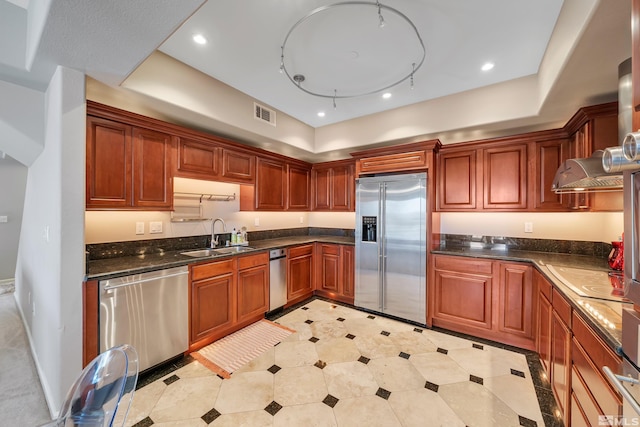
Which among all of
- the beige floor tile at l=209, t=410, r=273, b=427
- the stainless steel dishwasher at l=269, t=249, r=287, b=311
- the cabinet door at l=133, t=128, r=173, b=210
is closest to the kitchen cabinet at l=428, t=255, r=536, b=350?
the stainless steel dishwasher at l=269, t=249, r=287, b=311

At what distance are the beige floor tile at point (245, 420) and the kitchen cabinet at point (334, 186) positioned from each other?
115 inches

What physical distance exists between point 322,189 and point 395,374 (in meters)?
2.97

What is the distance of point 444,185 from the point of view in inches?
129

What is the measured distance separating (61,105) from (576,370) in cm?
360

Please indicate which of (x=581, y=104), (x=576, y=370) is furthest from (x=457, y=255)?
(x=581, y=104)

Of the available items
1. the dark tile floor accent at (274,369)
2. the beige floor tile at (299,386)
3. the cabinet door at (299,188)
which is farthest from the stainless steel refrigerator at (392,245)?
the dark tile floor accent at (274,369)

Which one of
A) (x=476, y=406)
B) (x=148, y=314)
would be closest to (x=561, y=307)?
(x=476, y=406)

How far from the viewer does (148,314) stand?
6.84 feet

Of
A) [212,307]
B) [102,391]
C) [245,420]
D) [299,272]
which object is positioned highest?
[102,391]

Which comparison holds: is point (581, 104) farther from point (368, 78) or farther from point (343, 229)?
point (343, 229)

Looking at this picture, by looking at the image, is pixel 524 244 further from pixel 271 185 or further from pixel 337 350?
pixel 271 185

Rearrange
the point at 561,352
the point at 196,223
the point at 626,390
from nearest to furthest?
the point at 626,390, the point at 561,352, the point at 196,223

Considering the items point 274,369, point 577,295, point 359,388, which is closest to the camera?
point 577,295

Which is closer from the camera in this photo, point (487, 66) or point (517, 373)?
point (517, 373)
